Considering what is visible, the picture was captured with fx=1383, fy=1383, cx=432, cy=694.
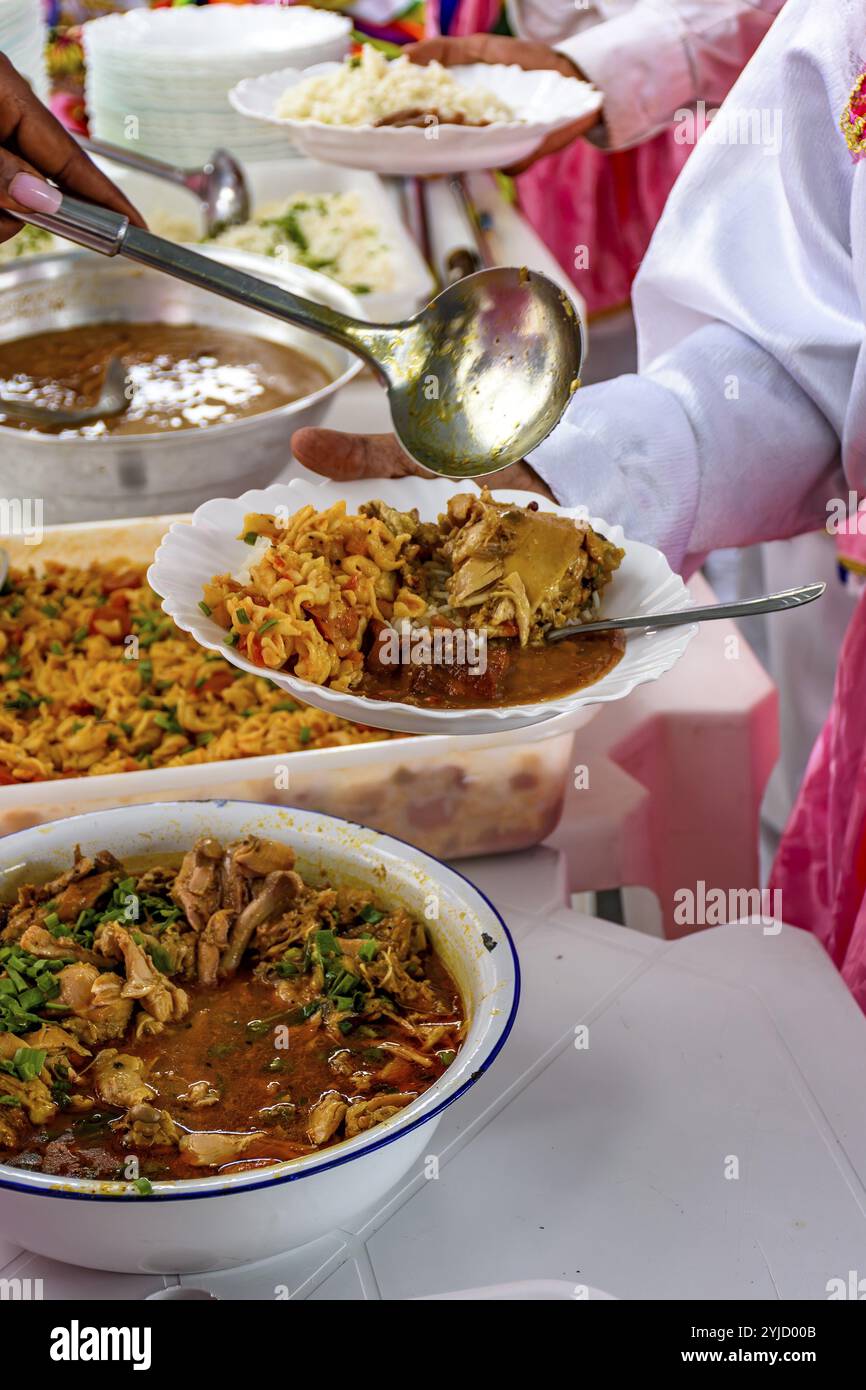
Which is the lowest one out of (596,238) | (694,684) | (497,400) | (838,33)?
(694,684)

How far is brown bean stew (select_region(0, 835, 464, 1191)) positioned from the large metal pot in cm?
60

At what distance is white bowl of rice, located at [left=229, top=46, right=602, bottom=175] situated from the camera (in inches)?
85.4

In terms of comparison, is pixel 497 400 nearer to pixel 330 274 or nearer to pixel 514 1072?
pixel 514 1072

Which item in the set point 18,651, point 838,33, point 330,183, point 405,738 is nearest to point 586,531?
point 405,738

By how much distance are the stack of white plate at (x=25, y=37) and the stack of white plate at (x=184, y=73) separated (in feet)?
0.47

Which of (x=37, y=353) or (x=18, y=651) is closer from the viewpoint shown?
(x=18, y=651)

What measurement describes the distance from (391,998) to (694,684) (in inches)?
28.8

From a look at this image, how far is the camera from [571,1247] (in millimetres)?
1003

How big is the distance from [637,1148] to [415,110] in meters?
1.77

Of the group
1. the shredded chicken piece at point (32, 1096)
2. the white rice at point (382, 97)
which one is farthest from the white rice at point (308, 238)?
the shredded chicken piece at point (32, 1096)

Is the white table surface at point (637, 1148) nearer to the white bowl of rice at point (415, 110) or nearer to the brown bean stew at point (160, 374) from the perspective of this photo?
the brown bean stew at point (160, 374)

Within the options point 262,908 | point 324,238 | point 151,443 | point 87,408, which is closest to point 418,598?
point 262,908

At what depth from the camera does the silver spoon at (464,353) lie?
111 centimetres

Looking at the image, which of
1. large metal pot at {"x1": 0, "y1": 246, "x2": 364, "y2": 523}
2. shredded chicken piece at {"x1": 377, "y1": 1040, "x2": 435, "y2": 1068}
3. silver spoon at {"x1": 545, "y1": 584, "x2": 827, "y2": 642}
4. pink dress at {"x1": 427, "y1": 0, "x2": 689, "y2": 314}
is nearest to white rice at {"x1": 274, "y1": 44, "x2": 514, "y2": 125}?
large metal pot at {"x1": 0, "y1": 246, "x2": 364, "y2": 523}
